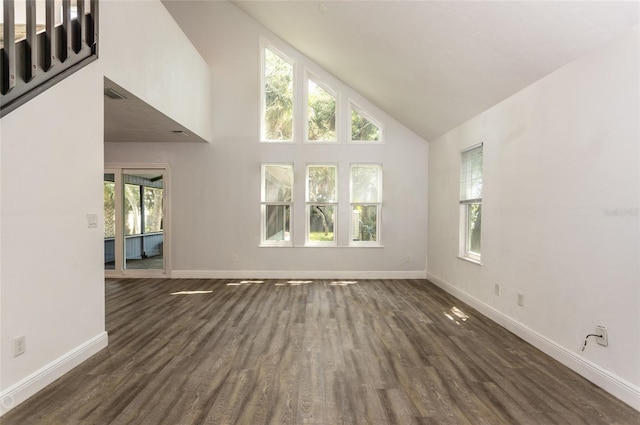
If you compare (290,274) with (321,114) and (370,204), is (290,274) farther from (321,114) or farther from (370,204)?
(321,114)

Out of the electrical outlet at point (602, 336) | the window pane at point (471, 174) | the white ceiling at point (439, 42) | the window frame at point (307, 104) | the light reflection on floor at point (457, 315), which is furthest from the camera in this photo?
the window frame at point (307, 104)

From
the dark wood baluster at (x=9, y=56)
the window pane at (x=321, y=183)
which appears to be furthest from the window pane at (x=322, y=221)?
the dark wood baluster at (x=9, y=56)

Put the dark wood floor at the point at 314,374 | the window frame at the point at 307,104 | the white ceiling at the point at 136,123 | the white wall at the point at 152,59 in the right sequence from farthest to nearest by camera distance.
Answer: the window frame at the point at 307,104, the white ceiling at the point at 136,123, the white wall at the point at 152,59, the dark wood floor at the point at 314,374

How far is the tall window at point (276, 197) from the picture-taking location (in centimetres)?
622

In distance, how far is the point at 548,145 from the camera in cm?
298

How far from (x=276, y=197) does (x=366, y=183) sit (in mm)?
1741

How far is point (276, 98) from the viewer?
6.25 metres

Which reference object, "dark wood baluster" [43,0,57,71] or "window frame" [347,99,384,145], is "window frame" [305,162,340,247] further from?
"dark wood baluster" [43,0,57,71]

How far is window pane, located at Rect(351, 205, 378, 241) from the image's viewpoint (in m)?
6.28

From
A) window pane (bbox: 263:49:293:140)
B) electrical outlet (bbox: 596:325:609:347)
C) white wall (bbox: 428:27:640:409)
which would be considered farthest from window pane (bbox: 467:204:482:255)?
window pane (bbox: 263:49:293:140)

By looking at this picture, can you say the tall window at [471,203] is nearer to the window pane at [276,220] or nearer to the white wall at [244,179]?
the white wall at [244,179]

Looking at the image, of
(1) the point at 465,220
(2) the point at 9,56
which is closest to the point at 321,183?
(1) the point at 465,220

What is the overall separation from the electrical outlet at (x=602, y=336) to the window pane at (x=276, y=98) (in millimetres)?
5170

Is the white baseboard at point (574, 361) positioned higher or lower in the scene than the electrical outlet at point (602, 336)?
lower
